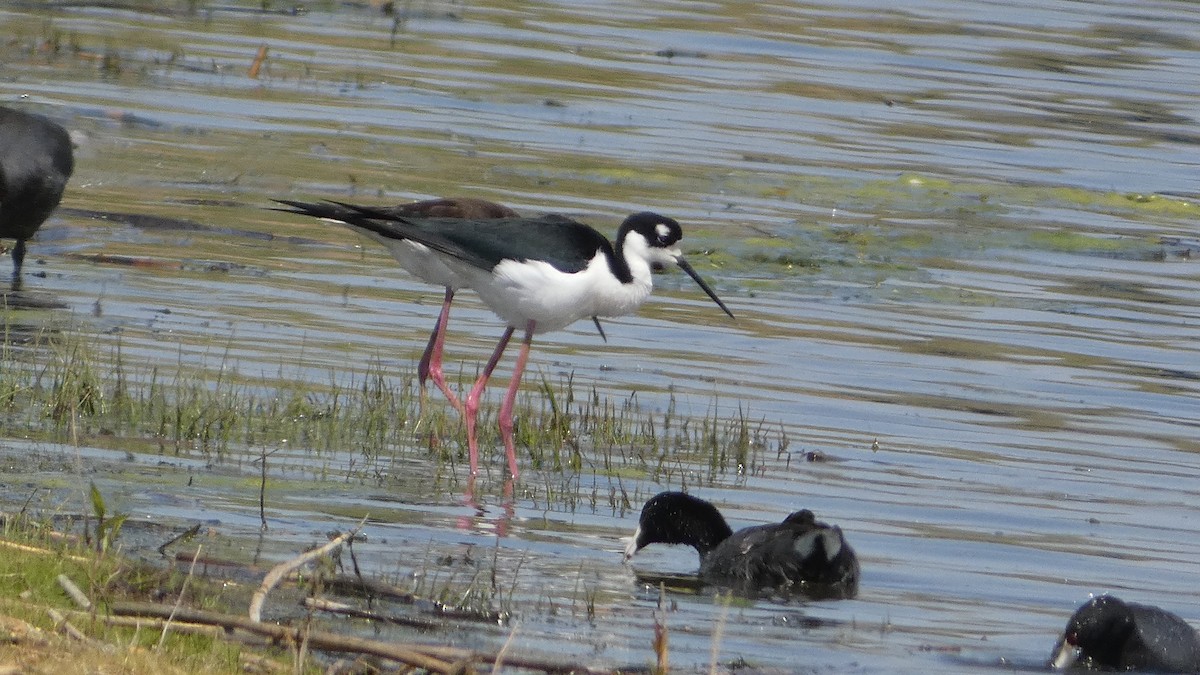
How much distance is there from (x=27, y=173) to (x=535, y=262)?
4.59 m

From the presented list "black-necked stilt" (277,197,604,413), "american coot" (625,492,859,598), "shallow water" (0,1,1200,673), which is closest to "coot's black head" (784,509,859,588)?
"american coot" (625,492,859,598)

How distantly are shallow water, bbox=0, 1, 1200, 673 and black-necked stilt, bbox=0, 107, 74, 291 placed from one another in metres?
0.36

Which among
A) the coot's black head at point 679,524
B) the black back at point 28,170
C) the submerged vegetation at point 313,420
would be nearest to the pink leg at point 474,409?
the submerged vegetation at point 313,420

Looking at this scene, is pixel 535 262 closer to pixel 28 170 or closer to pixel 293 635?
pixel 293 635

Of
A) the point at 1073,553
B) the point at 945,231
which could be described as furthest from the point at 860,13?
the point at 1073,553

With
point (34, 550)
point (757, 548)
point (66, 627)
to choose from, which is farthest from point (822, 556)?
point (66, 627)

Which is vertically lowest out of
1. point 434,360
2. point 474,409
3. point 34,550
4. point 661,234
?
point 34,550

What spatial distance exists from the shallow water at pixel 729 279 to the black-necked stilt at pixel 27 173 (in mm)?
356

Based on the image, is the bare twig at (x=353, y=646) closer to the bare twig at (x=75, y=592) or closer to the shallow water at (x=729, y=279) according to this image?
the bare twig at (x=75, y=592)

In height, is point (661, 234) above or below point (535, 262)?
above

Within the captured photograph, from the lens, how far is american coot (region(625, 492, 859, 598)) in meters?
7.79

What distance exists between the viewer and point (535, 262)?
9.71 metres

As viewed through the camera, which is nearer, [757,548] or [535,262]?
[757,548]

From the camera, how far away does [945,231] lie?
16672 millimetres
